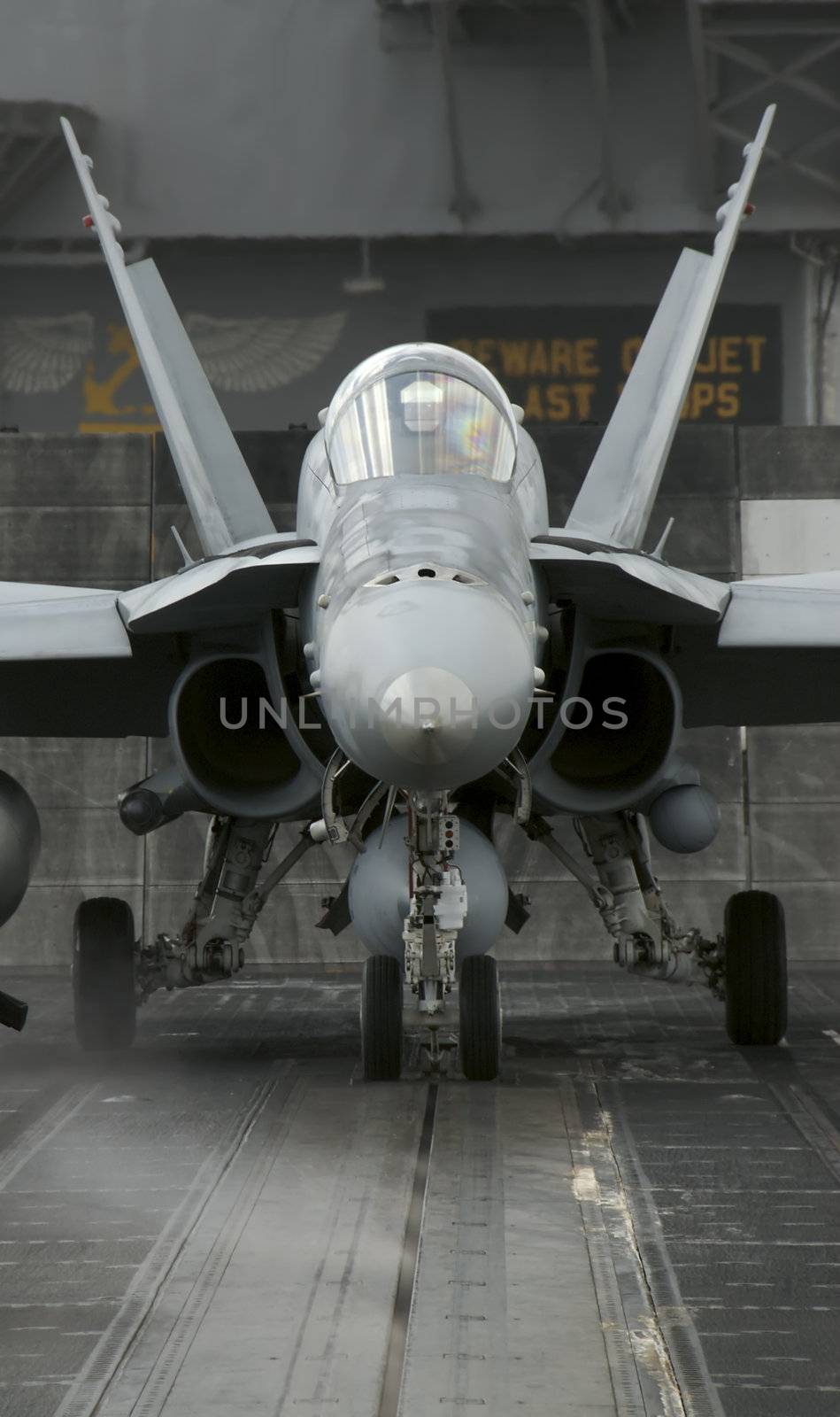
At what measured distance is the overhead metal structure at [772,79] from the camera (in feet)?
46.3

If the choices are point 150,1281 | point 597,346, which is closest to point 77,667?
point 150,1281

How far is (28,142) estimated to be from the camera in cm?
1511

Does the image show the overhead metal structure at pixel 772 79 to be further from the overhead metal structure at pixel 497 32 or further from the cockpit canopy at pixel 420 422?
the cockpit canopy at pixel 420 422

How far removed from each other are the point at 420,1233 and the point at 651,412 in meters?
4.68

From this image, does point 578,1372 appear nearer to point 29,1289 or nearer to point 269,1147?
point 29,1289

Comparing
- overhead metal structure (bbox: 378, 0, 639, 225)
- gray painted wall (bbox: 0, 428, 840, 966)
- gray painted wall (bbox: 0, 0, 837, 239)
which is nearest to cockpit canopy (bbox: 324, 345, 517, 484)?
gray painted wall (bbox: 0, 428, 840, 966)

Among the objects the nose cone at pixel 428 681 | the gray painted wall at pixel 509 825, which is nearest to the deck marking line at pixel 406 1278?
the nose cone at pixel 428 681

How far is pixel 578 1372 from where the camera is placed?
11.6 ft

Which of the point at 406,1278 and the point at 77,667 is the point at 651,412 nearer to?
the point at 77,667

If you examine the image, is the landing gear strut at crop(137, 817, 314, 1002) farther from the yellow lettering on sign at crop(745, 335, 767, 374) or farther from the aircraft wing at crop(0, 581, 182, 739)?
the yellow lettering on sign at crop(745, 335, 767, 374)

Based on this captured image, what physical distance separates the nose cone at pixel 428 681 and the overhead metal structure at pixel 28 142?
10.6m

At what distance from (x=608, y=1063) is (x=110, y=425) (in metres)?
9.86

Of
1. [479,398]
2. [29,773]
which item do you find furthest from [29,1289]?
Answer: [29,773]

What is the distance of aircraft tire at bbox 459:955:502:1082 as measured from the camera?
21.1ft
